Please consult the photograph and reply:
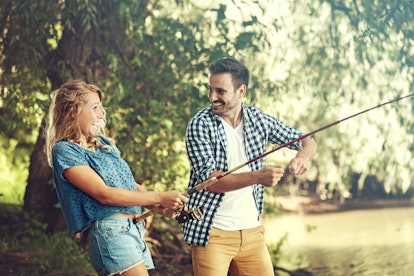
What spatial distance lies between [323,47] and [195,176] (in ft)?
12.9

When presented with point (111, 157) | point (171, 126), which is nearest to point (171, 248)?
point (171, 126)

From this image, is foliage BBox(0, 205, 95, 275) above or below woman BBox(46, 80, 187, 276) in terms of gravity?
below

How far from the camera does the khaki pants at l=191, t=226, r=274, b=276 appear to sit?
128 inches

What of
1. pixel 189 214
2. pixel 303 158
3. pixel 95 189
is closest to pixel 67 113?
pixel 95 189

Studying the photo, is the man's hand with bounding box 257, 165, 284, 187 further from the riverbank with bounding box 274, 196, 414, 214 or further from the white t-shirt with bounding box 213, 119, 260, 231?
the riverbank with bounding box 274, 196, 414, 214

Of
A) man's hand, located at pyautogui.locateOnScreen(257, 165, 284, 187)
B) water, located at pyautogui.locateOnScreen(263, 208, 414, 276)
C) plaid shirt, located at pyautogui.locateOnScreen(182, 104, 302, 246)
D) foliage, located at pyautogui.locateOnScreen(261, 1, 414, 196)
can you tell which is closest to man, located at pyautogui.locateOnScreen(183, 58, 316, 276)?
plaid shirt, located at pyautogui.locateOnScreen(182, 104, 302, 246)

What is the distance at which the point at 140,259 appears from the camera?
8.84 ft

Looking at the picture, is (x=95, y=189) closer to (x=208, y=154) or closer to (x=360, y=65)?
(x=208, y=154)

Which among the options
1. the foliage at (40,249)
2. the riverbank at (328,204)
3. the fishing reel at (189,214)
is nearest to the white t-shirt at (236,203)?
the fishing reel at (189,214)

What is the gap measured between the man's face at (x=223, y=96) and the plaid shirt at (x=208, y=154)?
4 cm

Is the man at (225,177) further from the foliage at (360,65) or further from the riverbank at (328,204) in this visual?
the riverbank at (328,204)

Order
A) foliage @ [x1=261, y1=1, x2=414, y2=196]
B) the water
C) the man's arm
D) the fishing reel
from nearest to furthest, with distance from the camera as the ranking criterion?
the fishing reel, the man's arm, foliage @ [x1=261, y1=1, x2=414, y2=196], the water

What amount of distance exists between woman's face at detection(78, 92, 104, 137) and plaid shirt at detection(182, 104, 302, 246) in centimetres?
57

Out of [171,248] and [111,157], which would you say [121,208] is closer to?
[111,157]
